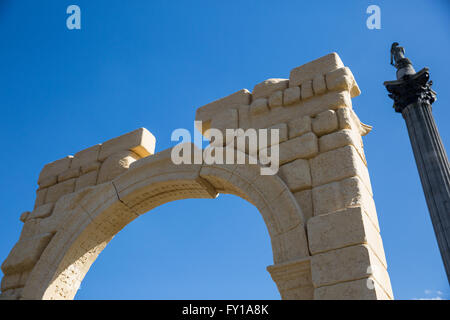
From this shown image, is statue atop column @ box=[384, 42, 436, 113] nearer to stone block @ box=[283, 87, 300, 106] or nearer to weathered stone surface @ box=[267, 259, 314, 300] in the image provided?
stone block @ box=[283, 87, 300, 106]

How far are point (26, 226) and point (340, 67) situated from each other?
5212mm

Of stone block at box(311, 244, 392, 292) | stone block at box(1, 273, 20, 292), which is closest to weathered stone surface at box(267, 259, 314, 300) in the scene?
stone block at box(311, 244, 392, 292)

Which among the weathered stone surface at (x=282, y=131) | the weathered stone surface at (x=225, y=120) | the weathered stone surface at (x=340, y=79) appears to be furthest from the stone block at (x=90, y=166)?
the weathered stone surface at (x=340, y=79)

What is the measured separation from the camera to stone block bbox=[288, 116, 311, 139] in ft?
16.3

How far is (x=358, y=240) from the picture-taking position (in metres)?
3.94

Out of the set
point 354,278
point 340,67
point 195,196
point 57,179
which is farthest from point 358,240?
point 57,179

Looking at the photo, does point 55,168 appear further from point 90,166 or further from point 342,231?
point 342,231

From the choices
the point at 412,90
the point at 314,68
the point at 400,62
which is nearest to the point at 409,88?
the point at 412,90

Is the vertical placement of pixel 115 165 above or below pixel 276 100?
below

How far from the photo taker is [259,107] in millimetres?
5469

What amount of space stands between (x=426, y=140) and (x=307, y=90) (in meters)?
6.72
